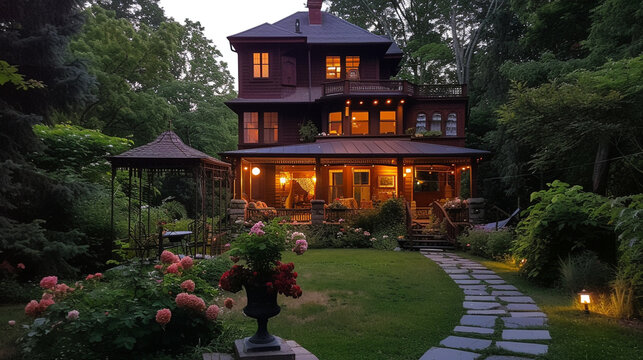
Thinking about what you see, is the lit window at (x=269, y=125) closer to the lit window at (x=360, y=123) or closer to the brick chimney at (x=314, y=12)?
the lit window at (x=360, y=123)

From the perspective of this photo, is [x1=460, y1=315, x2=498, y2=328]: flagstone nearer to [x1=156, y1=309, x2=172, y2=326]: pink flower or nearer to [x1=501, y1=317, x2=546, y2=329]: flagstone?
[x1=501, y1=317, x2=546, y2=329]: flagstone

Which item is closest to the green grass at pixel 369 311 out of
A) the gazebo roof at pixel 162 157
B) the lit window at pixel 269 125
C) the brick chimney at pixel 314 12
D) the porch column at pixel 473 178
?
the gazebo roof at pixel 162 157

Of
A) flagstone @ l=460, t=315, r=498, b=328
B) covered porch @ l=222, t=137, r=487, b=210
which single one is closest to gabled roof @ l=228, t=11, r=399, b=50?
covered porch @ l=222, t=137, r=487, b=210

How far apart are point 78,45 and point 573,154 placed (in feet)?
70.3

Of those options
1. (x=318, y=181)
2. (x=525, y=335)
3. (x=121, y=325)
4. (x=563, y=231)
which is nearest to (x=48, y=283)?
(x=121, y=325)

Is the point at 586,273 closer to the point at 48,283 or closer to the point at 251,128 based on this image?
the point at 48,283

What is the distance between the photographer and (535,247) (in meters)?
9.41

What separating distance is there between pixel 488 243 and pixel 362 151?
766 centimetres

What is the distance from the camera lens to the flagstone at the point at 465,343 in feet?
17.7

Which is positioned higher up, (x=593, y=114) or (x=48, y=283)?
(x=593, y=114)

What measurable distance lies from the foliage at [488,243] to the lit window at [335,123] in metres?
10.0

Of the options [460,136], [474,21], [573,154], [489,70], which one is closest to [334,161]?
[460,136]

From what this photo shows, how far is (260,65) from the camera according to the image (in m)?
24.1

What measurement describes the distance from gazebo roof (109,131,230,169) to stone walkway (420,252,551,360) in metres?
6.79
